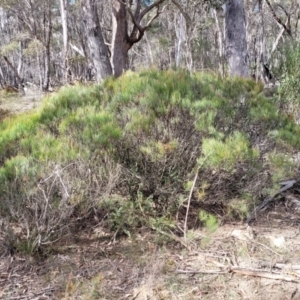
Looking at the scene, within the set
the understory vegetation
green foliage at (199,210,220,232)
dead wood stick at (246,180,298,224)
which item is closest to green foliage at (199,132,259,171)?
the understory vegetation

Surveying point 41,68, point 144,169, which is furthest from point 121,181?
point 41,68

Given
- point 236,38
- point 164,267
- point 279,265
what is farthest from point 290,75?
point 164,267

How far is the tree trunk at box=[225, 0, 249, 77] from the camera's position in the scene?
202 inches

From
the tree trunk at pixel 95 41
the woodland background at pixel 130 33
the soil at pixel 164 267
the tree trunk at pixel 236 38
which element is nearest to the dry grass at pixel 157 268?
the soil at pixel 164 267

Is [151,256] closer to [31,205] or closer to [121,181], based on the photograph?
[121,181]

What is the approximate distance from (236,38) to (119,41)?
1856 millimetres

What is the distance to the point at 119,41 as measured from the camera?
238 inches

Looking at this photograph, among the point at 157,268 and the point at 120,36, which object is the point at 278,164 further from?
the point at 120,36

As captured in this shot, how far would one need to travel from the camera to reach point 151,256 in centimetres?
224

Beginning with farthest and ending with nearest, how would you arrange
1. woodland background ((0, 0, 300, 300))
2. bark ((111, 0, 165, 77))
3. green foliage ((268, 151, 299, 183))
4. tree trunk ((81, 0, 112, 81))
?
bark ((111, 0, 165, 77)) → tree trunk ((81, 0, 112, 81)) → green foliage ((268, 151, 299, 183)) → woodland background ((0, 0, 300, 300))

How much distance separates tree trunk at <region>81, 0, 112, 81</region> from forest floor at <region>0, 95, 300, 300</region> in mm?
3536

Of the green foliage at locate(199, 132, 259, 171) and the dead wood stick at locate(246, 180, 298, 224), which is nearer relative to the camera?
the green foliage at locate(199, 132, 259, 171)

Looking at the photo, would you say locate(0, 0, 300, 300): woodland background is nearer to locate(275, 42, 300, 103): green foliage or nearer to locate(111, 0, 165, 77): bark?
locate(275, 42, 300, 103): green foliage

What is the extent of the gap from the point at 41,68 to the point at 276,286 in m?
30.1
